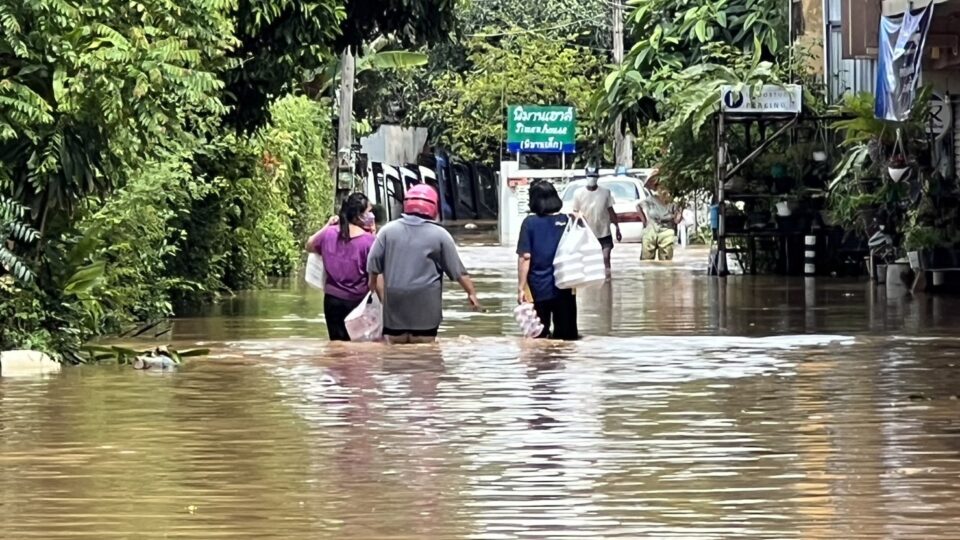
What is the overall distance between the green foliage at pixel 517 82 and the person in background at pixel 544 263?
131 feet

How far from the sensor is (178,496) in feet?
29.5

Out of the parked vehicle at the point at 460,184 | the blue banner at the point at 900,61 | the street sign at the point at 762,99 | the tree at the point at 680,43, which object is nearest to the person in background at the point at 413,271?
the blue banner at the point at 900,61

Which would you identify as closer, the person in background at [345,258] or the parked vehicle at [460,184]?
the person in background at [345,258]

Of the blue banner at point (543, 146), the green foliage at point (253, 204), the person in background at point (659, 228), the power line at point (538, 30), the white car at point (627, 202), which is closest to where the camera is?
the green foliage at point (253, 204)

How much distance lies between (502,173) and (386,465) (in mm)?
38146

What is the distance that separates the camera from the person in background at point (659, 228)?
34781 millimetres

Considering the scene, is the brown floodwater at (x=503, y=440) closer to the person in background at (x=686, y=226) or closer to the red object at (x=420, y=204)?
the red object at (x=420, y=204)

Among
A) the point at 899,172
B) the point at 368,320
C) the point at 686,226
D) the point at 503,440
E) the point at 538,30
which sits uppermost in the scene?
the point at 538,30

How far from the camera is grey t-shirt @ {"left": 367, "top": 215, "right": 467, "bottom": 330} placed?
52.3 ft

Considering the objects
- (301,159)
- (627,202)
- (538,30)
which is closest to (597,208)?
(301,159)

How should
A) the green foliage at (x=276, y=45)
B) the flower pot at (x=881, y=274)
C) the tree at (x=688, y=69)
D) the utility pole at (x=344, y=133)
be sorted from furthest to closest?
the utility pole at (x=344, y=133), the tree at (x=688, y=69), the flower pot at (x=881, y=274), the green foliage at (x=276, y=45)

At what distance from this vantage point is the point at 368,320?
1614 cm

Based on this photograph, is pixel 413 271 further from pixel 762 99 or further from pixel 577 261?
pixel 762 99

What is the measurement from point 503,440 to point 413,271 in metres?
5.30
